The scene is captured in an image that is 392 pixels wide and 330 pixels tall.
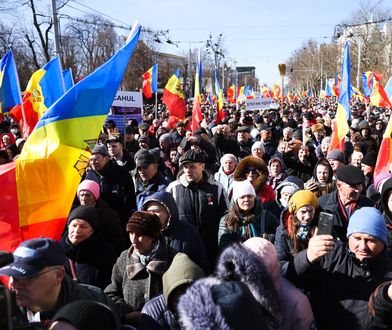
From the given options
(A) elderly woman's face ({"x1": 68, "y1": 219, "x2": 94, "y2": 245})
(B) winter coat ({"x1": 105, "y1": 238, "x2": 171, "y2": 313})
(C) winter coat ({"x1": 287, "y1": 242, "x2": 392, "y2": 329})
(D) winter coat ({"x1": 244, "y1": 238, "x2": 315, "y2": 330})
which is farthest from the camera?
(A) elderly woman's face ({"x1": 68, "y1": 219, "x2": 94, "y2": 245})

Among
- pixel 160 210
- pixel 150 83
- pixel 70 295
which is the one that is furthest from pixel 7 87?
pixel 70 295

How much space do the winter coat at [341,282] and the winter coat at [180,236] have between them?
2.97 ft

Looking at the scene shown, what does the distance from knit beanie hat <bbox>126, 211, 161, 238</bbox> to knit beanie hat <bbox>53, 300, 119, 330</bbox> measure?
39.4 inches

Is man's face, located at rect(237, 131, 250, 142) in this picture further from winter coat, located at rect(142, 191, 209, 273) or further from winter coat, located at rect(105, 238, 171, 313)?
winter coat, located at rect(105, 238, 171, 313)

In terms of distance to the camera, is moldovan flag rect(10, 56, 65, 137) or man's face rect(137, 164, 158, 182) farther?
moldovan flag rect(10, 56, 65, 137)

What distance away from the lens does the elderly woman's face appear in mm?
3094

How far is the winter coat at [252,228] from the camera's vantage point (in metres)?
3.68

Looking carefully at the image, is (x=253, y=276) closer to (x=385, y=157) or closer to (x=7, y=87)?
(x=385, y=157)

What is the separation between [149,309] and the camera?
7.61 feet

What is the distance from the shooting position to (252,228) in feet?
12.2

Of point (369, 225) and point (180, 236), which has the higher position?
point (369, 225)

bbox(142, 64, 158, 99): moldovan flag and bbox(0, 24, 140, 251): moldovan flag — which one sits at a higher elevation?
bbox(142, 64, 158, 99): moldovan flag

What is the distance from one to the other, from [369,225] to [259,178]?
2.20 metres

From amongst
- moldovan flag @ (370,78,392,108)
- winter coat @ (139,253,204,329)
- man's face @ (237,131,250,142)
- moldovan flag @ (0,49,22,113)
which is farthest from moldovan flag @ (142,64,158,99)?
winter coat @ (139,253,204,329)
